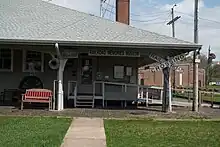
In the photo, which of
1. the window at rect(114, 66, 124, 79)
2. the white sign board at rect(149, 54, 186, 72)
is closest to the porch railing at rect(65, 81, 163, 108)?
the window at rect(114, 66, 124, 79)

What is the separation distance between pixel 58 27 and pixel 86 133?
8610mm

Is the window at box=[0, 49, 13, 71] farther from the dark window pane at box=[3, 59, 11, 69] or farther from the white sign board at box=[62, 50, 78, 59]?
the white sign board at box=[62, 50, 78, 59]

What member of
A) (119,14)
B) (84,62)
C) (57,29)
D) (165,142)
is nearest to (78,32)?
(57,29)

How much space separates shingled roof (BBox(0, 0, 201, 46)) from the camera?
17359mm

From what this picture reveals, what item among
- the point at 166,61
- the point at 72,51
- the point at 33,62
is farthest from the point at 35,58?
the point at 166,61

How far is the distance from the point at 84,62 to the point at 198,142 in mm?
11807

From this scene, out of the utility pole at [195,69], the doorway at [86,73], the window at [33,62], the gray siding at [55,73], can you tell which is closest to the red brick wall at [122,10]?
the gray siding at [55,73]

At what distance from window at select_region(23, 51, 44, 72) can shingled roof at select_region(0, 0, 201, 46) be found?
1826 millimetres

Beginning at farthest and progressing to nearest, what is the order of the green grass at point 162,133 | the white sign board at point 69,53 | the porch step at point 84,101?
1. the porch step at point 84,101
2. the white sign board at point 69,53
3. the green grass at point 162,133

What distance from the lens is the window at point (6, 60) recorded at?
2113cm

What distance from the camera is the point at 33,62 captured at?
837 inches

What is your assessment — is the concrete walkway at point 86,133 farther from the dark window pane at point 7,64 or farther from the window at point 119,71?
the dark window pane at point 7,64

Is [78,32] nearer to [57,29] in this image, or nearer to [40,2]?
[57,29]

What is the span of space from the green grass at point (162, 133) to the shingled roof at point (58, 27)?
4080mm
